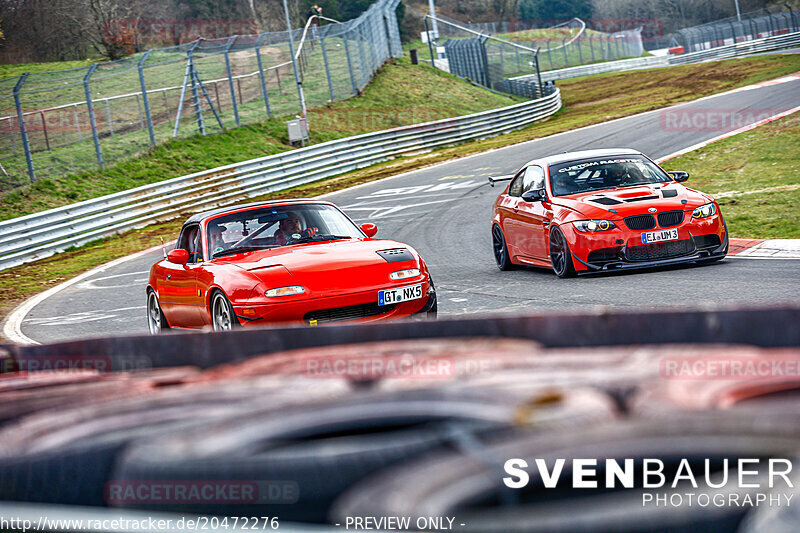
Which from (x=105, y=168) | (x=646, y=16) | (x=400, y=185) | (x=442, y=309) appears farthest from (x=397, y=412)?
(x=646, y=16)

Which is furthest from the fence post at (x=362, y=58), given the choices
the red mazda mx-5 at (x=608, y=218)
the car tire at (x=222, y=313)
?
the car tire at (x=222, y=313)

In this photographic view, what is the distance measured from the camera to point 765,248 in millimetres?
11422

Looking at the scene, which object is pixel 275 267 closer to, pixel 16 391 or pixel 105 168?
pixel 16 391

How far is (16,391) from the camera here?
12.0 ft

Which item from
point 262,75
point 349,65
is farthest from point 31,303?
point 349,65

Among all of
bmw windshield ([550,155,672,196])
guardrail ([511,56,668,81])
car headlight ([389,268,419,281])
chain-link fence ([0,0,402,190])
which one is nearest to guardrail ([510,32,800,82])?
guardrail ([511,56,668,81])

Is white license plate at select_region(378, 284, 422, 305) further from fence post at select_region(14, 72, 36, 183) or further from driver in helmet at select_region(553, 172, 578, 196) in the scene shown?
fence post at select_region(14, 72, 36, 183)

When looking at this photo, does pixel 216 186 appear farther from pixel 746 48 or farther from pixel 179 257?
pixel 746 48

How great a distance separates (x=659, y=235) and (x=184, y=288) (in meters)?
5.27

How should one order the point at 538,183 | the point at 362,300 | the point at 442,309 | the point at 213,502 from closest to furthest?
the point at 213,502, the point at 362,300, the point at 442,309, the point at 538,183

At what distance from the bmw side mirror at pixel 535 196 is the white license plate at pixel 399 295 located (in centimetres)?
401

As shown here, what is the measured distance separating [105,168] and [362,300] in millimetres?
23224

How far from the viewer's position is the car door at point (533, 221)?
11.4 m

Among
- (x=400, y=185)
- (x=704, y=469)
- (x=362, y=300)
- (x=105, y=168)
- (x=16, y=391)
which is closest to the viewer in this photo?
(x=704, y=469)
